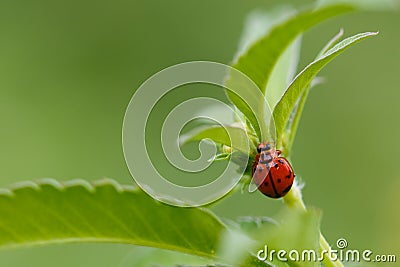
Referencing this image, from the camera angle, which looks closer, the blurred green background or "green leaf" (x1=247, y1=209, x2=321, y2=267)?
"green leaf" (x1=247, y1=209, x2=321, y2=267)

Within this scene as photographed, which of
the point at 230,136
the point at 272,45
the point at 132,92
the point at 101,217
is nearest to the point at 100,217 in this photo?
the point at 101,217

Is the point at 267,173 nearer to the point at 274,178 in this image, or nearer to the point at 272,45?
the point at 274,178

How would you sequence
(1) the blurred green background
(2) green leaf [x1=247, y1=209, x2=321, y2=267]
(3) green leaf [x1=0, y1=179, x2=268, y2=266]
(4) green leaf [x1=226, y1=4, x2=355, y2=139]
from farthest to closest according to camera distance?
(1) the blurred green background < (4) green leaf [x1=226, y1=4, x2=355, y2=139] < (3) green leaf [x1=0, y1=179, x2=268, y2=266] < (2) green leaf [x1=247, y1=209, x2=321, y2=267]

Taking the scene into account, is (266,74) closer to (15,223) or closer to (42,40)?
(15,223)

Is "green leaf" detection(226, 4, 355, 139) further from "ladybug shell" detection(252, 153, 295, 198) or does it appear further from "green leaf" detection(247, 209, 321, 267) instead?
"green leaf" detection(247, 209, 321, 267)

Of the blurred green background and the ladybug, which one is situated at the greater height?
the blurred green background

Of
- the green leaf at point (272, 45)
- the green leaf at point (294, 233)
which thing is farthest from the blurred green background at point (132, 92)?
the green leaf at point (294, 233)

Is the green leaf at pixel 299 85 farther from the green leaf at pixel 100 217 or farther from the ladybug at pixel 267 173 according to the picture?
the green leaf at pixel 100 217

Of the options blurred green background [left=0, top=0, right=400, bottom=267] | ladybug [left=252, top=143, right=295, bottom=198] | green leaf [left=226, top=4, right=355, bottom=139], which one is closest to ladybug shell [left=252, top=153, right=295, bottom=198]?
ladybug [left=252, top=143, right=295, bottom=198]
